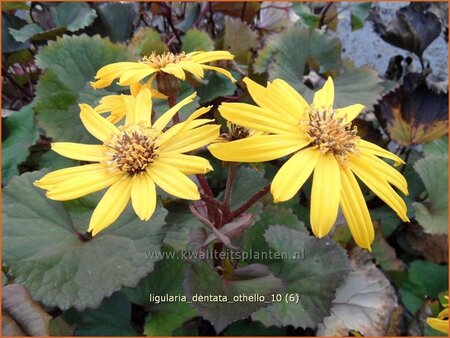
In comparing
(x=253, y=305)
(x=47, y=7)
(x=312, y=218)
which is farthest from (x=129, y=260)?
(x=47, y=7)

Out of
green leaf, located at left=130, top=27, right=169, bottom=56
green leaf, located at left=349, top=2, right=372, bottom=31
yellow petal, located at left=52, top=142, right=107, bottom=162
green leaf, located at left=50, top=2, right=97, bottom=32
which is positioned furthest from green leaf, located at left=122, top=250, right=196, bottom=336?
green leaf, located at left=349, top=2, right=372, bottom=31

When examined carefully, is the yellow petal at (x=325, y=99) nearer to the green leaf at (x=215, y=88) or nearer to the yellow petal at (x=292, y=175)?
the yellow petal at (x=292, y=175)

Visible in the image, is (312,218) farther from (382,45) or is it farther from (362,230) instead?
(382,45)

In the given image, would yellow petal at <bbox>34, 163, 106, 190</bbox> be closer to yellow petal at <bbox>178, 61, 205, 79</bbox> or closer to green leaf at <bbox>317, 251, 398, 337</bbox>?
yellow petal at <bbox>178, 61, 205, 79</bbox>

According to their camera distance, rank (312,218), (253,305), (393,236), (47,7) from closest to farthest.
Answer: (312,218), (253,305), (393,236), (47,7)

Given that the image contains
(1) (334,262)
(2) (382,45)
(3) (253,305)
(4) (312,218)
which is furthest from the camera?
(2) (382,45)

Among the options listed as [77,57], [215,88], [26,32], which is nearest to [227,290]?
[215,88]
